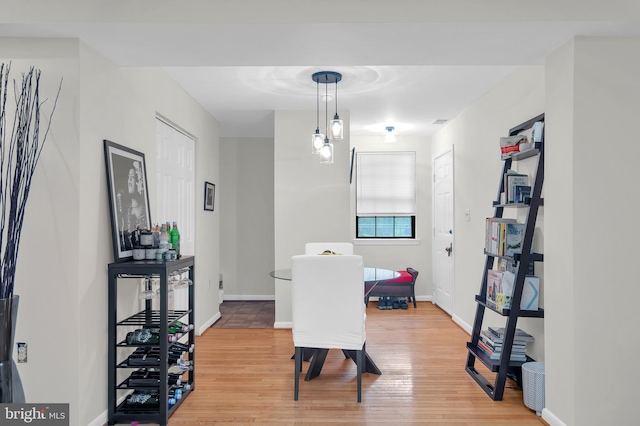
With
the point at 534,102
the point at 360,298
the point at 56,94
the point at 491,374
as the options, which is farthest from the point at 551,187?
the point at 56,94

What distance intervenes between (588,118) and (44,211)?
2997 millimetres

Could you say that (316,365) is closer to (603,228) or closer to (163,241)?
(163,241)

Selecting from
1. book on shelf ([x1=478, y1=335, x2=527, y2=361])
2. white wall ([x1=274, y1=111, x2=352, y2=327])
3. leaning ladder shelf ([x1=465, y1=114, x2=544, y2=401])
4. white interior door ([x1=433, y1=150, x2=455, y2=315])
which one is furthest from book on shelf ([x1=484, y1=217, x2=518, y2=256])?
white interior door ([x1=433, y1=150, x2=455, y2=315])

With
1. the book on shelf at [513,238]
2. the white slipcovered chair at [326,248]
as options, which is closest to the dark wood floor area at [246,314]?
the white slipcovered chair at [326,248]

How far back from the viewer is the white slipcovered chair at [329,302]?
9.80 ft

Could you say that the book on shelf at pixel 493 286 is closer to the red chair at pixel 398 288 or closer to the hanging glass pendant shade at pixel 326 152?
the hanging glass pendant shade at pixel 326 152

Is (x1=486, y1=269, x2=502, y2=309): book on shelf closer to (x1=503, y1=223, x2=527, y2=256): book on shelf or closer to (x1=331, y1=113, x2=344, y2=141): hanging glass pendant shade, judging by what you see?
(x1=503, y1=223, x2=527, y2=256): book on shelf

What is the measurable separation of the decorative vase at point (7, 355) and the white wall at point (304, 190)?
10.4 ft

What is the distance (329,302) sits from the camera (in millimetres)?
3010

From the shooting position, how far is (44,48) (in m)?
2.47

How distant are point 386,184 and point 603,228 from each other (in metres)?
4.29

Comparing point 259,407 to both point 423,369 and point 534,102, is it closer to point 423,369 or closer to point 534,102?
point 423,369

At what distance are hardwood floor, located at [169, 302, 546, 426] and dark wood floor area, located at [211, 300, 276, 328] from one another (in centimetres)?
60

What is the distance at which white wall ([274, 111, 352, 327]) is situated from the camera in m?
5.16
